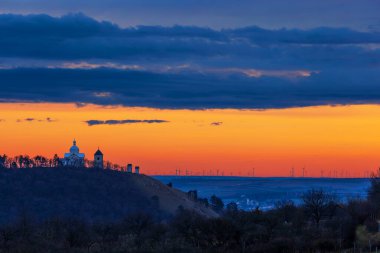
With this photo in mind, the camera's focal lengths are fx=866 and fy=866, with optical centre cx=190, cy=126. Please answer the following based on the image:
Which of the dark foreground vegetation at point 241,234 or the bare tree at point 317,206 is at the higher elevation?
the bare tree at point 317,206

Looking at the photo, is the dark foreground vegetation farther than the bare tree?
No

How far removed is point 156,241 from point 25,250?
65.0ft

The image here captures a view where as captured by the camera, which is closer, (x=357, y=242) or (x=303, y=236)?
(x=357, y=242)

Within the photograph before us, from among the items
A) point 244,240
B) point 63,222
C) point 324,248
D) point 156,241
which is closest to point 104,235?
point 63,222

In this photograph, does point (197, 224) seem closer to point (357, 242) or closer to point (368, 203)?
point (368, 203)

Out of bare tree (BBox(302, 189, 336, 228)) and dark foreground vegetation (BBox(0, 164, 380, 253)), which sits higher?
bare tree (BBox(302, 189, 336, 228))

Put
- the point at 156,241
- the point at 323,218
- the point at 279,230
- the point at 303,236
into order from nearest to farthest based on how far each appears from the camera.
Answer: the point at 303,236 → the point at 279,230 → the point at 156,241 → the point at 323,218

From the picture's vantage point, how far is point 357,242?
276 ft

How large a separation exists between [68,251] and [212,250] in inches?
683

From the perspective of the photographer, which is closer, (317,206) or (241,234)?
(241,234)

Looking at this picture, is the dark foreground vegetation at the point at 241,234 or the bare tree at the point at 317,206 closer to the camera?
the dark foreground vegetation at the point at 241,234

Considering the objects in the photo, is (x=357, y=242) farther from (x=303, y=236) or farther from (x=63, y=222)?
(x=63, y=222)

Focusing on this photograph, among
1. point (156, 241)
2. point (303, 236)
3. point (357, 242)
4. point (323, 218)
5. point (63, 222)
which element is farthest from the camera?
point (63, 222)

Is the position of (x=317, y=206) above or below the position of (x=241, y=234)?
above
